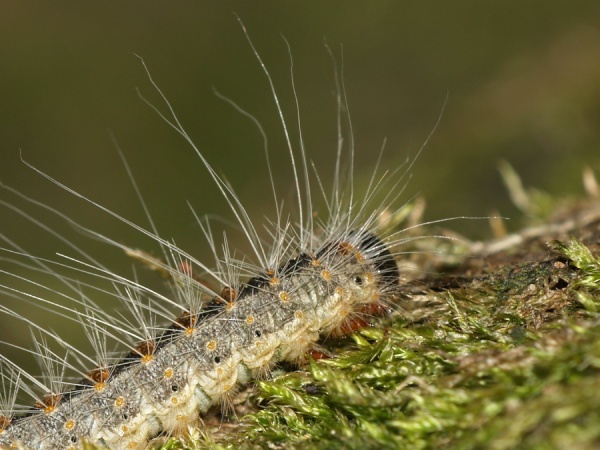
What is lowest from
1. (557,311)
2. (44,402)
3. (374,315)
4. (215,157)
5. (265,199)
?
(265,199)

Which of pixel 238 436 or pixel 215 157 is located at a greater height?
pixel 238 436

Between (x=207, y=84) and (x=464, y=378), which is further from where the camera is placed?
(x=207, y=84)

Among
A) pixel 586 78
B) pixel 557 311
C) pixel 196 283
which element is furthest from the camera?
pixel 586 78

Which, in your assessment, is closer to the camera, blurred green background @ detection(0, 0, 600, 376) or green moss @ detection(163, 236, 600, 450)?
green moss @ detection(163, 236, 600, 450)

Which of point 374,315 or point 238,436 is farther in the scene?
point 374,315

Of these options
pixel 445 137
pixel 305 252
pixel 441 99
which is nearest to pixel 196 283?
pixel 305 252

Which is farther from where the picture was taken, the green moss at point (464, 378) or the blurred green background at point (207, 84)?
the blurred green background at point (207, 84)

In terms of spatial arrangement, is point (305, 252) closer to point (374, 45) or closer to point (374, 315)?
point (374, 315)

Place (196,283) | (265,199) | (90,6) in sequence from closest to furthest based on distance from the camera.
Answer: (196,283) < (265,199) < (90,6)
